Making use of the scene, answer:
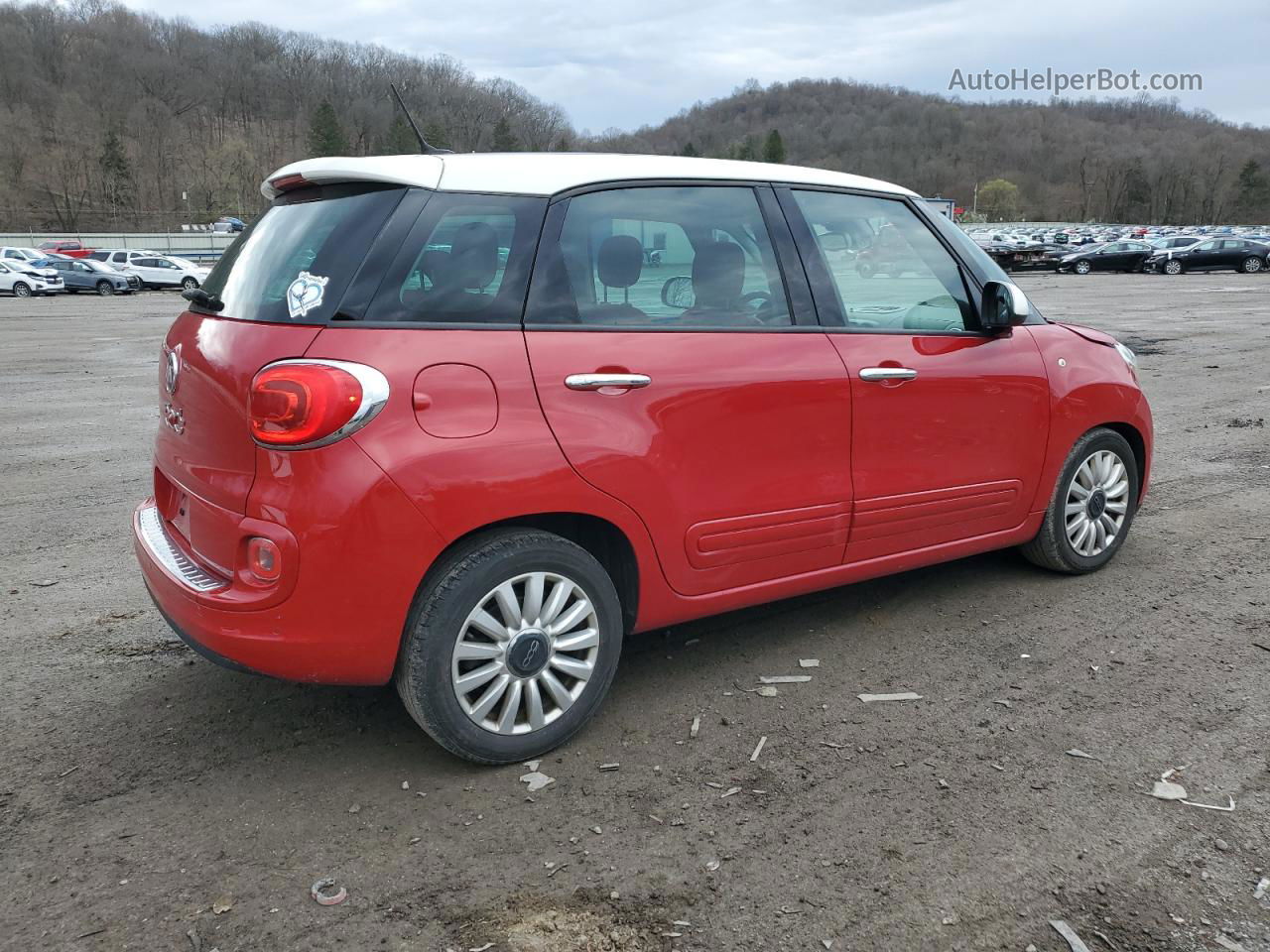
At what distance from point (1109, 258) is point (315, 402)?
46379 millimetres

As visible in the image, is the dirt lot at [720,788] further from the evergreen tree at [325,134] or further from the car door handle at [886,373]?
the evergreen tree at [325,134]

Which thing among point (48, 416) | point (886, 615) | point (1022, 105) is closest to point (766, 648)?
point (886, 615)

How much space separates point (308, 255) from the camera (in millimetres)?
2969

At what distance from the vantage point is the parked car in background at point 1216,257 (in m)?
38.5

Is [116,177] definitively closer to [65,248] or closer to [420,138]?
[65,248]

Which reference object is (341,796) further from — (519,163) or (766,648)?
(519,163)

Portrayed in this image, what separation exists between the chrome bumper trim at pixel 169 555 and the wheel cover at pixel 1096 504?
352 cm

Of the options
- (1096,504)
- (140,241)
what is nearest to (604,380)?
(1096,504)

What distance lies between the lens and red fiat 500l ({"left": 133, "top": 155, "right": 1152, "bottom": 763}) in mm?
2770

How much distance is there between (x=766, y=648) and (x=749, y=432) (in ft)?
3.29

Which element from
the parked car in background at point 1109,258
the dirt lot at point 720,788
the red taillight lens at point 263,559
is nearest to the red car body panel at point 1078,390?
the dirt lot at point 720,788

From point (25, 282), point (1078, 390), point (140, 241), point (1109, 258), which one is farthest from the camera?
point (140, 241)

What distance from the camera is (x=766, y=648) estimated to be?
156 inches

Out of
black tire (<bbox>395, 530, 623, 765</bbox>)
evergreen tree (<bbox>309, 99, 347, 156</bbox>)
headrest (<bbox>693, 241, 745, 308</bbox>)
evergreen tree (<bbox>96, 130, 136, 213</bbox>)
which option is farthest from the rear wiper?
evergreen tree (<bbox>96, 130, 136, 213</bbox>)
